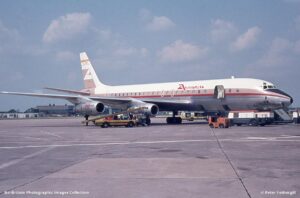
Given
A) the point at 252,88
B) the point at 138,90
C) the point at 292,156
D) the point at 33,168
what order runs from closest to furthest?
the point at 33,168 → the point at 292,156 → the point at 252,88 → the point at 138,90

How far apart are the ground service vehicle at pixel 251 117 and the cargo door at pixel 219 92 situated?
1785 mm

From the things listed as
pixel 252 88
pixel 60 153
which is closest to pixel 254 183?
pixel 60 153

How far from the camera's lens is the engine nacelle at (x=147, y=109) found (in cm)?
3866

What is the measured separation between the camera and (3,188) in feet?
28.0

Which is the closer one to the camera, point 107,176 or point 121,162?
point 107,176

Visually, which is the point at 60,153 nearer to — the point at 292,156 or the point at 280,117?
the point at 292,156

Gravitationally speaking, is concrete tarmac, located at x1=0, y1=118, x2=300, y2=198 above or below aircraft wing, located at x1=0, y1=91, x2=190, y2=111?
below

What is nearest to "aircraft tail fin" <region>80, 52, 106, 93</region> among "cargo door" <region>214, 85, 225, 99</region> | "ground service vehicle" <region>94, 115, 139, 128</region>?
"ground service vehicle" <region>94, 115, 139, 128</region>

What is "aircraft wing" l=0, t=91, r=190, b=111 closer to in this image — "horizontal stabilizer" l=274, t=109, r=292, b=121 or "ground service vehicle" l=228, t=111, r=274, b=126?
"ground service vehicle" l=228, t=111, r=274, b=126

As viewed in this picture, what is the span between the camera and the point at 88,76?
55000 millimetres

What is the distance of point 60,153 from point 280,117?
3075cm

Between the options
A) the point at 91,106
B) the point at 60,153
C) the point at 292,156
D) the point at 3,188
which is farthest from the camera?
the point at 91,106

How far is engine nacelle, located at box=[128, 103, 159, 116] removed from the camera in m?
38.7

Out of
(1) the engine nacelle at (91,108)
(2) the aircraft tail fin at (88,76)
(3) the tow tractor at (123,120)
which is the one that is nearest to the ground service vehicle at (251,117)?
(3) the tow tractor at (123,120)
